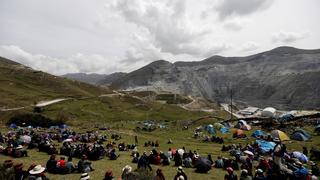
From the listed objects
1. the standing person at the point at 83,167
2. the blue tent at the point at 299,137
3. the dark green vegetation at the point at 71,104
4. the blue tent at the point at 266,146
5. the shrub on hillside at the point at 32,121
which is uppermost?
the dark green vegetation at the point at 71,104

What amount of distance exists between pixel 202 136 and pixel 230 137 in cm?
503

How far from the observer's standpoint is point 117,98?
529 ft

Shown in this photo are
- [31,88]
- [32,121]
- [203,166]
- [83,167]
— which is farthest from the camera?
[31,88]

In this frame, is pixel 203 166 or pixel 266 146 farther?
pixel 266 146

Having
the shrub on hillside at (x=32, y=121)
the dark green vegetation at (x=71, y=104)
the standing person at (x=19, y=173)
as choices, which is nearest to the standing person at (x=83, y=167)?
the standing person at (x=19, y=173)

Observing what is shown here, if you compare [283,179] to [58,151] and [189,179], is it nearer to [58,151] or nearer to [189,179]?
[189,179]

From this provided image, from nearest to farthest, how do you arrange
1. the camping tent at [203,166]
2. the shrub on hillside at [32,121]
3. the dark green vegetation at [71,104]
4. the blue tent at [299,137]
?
the camping tent at [203,166] → the blue tent at [299,137] → the shrub on hillside at [32,121] → the dark green vegetation at [71,104]

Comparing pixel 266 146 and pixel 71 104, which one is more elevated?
pixel 71 104

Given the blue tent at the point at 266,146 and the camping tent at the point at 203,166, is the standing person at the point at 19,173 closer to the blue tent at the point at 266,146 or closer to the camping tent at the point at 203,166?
the camping tent at the point at 203,166

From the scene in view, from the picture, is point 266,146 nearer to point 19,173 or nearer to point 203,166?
point 203,166

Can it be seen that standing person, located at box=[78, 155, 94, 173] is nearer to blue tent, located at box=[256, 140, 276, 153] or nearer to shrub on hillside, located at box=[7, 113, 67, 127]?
blue tent, located at box=[256, 140, 276, 153]

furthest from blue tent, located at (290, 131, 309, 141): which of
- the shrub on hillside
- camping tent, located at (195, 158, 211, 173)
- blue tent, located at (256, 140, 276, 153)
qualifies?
the shrub on hillside

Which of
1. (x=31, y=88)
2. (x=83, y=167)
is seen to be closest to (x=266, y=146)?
(x=83, y=167)

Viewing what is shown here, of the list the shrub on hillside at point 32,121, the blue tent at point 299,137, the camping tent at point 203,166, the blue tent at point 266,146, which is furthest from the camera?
the shrub on hillside at point 32,121
